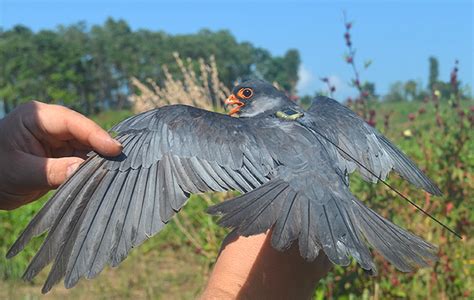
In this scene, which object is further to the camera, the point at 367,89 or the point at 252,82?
the point at 367,89

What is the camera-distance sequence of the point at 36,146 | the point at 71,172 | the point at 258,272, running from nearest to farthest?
the point at 258,272 → the point at 71,172 → the point at 36,146

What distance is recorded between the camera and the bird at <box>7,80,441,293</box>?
7.33 ft

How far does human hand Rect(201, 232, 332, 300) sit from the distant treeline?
45.0 metres

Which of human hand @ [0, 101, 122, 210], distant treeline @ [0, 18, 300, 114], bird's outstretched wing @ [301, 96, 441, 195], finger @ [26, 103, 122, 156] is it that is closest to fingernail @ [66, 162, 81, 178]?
human hand @ [0, 101, 122, 210]

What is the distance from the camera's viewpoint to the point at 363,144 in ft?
10.7

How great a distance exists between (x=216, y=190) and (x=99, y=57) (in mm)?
61125

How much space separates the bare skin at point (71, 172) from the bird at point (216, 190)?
4.4 inches

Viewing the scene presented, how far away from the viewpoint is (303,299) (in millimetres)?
2432

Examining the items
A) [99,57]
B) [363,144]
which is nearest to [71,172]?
[363,144]

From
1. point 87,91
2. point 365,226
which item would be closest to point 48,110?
point 365,226

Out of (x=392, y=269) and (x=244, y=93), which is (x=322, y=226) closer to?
(x=244, y=93)

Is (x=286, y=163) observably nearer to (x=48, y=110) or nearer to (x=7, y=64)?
(x=48, y=110)

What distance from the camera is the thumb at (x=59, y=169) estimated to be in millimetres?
2664

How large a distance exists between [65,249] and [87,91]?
5715cm
